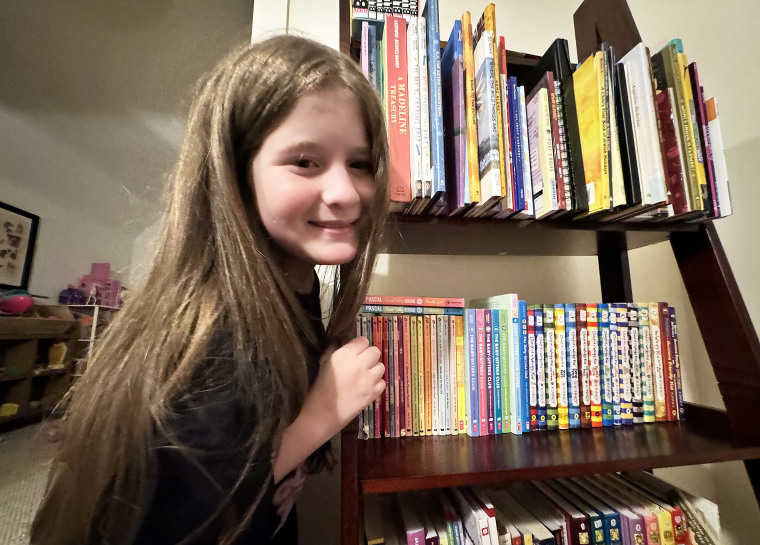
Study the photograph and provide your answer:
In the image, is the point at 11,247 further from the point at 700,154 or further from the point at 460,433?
the point at 700,154

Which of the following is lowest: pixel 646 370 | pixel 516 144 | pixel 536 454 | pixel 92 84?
pixel 536 454

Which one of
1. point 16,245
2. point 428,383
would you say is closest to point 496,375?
point 428,383

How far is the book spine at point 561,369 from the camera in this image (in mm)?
538

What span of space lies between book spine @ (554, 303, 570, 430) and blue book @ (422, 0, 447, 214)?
0.29m

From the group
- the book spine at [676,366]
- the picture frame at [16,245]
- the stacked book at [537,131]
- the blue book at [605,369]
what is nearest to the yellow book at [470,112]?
the stacked book at [537,131]

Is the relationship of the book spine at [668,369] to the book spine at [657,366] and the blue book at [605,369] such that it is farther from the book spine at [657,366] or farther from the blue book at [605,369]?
the blue book at [605,369]

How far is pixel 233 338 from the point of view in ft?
1.10

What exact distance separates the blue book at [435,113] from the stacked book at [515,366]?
0.18 metres

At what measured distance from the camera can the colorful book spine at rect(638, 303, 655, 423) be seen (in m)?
0.56

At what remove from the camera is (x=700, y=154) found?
50 centimetres

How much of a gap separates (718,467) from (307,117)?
1.12 metres

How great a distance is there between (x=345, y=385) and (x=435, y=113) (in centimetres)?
41

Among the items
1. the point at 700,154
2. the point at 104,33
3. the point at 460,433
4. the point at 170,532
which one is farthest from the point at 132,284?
the point at 104,33

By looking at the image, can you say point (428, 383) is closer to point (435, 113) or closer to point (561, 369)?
point (561, 369)
